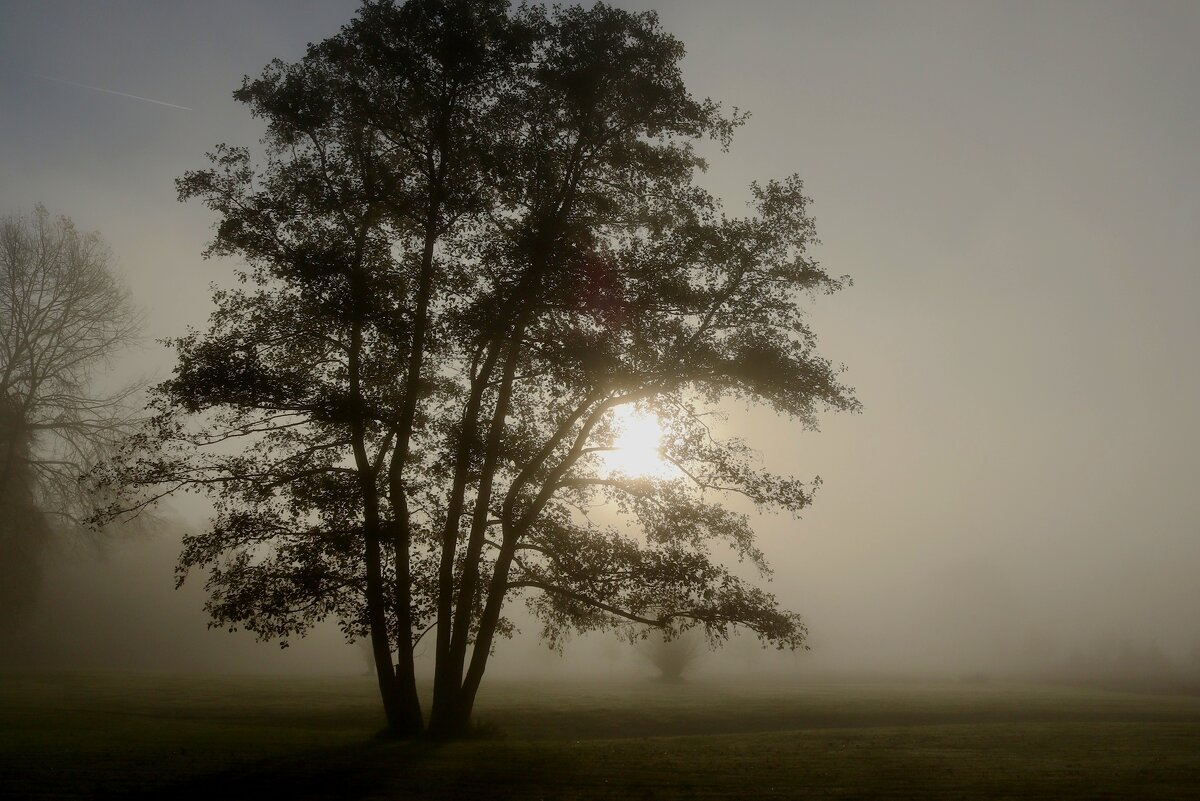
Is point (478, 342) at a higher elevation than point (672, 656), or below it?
higher

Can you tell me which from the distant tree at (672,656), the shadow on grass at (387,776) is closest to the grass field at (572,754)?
the shadow on grass at (387,776)

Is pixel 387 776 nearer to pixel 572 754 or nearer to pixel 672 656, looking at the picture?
pixel 572 754

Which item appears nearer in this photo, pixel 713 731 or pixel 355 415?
pixel 355 415

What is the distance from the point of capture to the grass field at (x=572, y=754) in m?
13.7

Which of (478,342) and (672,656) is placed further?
(672,656)

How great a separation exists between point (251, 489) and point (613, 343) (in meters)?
9.00

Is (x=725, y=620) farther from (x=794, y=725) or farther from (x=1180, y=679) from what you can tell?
(x=1180, y=679)

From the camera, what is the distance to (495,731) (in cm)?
2034

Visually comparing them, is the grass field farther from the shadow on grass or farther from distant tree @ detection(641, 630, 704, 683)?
distant tree @ detection(641, 630, 704, 683)

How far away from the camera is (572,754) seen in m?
17.7

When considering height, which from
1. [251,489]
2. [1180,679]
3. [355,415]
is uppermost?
[355,415]

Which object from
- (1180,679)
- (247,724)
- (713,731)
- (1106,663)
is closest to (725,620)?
(713,731)

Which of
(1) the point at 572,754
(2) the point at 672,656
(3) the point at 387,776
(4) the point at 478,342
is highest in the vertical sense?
(4) the point at 478,342

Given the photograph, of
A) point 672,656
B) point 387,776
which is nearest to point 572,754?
point 387,776
